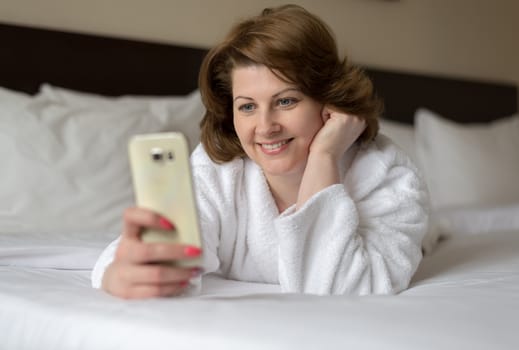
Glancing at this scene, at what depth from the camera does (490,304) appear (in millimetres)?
1021

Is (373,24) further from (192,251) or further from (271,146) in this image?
(192,251)

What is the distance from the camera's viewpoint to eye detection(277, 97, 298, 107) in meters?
1.27

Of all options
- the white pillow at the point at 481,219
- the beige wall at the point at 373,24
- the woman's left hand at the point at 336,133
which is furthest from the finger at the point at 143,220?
the white pillow at the point at 481,219

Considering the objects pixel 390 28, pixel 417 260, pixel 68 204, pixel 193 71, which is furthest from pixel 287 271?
pixel 390 28

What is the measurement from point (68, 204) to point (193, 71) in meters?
0.97

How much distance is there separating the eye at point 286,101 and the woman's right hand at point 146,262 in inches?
18.1

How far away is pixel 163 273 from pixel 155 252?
4 centimetres

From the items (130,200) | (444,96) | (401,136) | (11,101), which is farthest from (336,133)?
(444,96)

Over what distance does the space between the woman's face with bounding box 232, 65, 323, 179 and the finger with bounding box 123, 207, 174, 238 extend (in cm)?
42

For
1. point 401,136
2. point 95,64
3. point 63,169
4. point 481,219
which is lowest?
point 481,219

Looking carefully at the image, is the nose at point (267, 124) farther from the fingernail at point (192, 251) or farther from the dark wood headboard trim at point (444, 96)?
the dark wood headboard trim at point (444, 96)

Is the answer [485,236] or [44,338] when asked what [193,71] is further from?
[44,338]

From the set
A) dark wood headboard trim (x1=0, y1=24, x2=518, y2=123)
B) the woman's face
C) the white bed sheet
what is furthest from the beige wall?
the white bed sheet

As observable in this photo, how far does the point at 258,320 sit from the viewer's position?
2.84 feet
